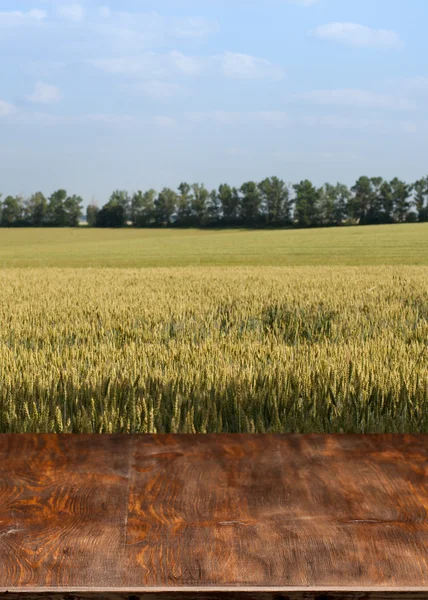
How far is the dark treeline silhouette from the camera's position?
72.1 meters

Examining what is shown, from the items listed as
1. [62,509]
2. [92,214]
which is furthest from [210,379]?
[92,214]

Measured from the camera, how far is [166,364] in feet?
10.6

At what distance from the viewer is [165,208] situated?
7725cm

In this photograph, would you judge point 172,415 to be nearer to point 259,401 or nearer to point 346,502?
point 259,401

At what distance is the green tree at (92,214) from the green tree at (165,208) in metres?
7.42

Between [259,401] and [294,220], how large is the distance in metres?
71.7

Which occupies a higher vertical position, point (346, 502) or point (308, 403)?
point (346, 502)

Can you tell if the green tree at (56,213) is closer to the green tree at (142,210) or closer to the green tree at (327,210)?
the green tree at (142,210)

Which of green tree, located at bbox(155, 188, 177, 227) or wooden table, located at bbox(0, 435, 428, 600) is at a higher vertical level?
green tree, located at bbox(155, 188, 177, 227)

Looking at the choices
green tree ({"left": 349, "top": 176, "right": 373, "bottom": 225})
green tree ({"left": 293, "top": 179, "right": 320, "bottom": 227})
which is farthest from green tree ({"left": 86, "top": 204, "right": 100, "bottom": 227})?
green tree ({"left": 349, "top": 176, "right": 373, "bottom": 225})

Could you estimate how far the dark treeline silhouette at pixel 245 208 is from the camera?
7206 cm

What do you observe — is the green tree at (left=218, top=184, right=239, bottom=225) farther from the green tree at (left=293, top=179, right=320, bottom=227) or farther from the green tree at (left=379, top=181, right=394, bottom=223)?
the green tree at (left=379, top=181, right=394, bottom=223)

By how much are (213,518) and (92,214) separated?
3125 inches

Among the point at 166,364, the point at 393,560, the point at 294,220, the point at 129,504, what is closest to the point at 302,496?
the point at 393,560
